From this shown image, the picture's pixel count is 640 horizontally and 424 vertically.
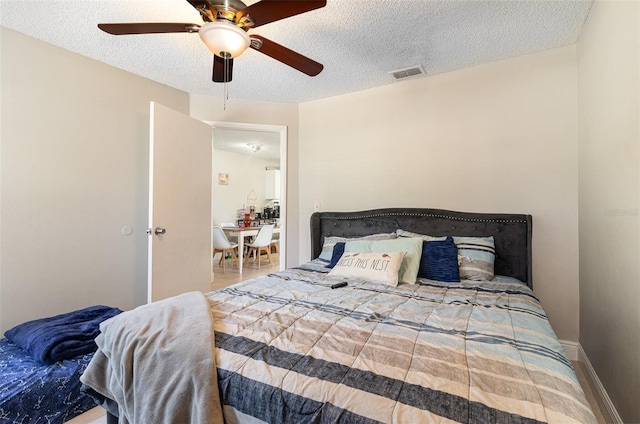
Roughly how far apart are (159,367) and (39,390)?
109 cm

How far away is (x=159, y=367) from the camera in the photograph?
1076 mm

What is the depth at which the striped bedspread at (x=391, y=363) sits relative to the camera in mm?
771

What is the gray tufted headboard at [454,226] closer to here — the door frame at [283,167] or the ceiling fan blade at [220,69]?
the door frame at [283,167]

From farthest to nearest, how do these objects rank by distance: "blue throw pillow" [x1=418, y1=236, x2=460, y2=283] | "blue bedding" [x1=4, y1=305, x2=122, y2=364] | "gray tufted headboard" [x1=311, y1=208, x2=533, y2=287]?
1. "gray tufted headboard" [x1=311, y1=208, x2=533, y2=287]
2. "blue throw pillow" [x1=418, y1=236, x2=460, y2=283]
3. "blue bedding" [x1=4, y1=305, x2=122, y2=364]

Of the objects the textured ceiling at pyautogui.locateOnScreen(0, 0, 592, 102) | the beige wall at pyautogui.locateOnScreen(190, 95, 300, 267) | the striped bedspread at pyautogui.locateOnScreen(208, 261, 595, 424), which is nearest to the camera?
the striped bedspread at pyautogui.locateOnScreen(208, 261, 595, 424)

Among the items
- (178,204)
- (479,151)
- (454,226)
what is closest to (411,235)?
(454,226)

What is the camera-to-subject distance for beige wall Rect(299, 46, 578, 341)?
230 cm

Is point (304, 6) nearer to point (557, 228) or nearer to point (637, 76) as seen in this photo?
point (637, 76)

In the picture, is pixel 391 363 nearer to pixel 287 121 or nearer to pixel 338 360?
pixel 338 360

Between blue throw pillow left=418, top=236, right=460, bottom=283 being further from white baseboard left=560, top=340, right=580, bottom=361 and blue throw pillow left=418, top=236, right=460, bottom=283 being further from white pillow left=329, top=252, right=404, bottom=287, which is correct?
white baseboard left=560, top=340, right=580, bottom=361

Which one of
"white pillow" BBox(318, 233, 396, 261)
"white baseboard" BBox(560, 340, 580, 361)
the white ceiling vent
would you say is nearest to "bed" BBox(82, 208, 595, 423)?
"white pillow" BBox(318, 233, 396, 261)

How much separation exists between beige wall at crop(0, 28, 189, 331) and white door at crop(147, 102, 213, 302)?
451mm

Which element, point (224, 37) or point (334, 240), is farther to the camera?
point (334, 240)

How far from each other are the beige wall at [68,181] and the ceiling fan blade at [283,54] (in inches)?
73.5
